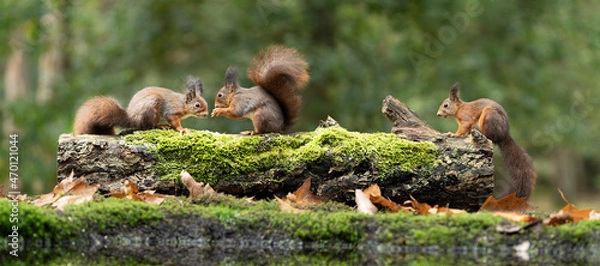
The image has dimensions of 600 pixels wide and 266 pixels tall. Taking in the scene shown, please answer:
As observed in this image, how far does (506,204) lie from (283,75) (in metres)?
1.98

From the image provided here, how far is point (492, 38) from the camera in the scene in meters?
15.8

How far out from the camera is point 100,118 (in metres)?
5.70

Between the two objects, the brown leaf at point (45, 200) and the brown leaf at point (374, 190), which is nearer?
the brown leaf at point (45, 200)

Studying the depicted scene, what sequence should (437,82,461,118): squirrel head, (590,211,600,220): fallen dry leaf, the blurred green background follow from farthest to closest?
the blurred green background, (437,82,461,118): squirrel head, (590,211,600,220): fallen dry leaf

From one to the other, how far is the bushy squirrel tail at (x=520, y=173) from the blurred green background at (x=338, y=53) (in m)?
7.48

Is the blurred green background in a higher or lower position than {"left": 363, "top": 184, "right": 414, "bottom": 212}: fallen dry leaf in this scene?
higher

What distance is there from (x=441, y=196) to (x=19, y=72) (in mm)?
14877

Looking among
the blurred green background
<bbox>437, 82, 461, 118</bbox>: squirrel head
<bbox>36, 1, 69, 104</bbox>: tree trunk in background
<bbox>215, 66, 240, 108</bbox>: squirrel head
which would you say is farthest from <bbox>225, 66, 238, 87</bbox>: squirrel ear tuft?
<bbox>36, 1, 69, 104</bbox>: tree trunk in background

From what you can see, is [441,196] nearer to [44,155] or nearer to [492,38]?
[492,38]

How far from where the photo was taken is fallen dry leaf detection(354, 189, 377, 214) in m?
4.88

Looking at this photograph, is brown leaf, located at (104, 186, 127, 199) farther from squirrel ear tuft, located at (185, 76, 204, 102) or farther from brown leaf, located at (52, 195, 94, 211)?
squirrel ear tuft, located at (185, 76, 204, 102)

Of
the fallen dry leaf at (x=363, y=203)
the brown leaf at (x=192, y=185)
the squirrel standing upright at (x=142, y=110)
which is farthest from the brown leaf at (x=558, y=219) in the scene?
the squirrel standing upright at (x=142, y=110)

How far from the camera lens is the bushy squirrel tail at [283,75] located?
5984 mm

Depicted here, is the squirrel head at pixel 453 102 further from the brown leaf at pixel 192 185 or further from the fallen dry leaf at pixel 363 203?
the brown leaf at pixel 192 185
